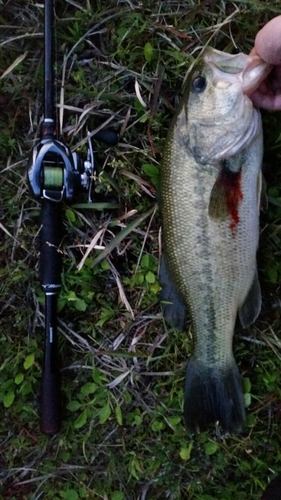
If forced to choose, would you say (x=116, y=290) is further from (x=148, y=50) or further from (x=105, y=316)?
(x=148, y=50)

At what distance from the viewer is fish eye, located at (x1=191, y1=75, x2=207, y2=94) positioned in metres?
1.83

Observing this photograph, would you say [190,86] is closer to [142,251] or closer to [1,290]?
[142,251]

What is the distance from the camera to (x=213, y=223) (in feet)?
6.14

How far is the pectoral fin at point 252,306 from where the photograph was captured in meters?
2.02

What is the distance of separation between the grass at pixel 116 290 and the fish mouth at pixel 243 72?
1.07 feet

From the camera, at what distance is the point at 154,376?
90.3 inches

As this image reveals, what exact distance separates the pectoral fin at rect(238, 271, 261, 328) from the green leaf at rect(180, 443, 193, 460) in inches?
23.3

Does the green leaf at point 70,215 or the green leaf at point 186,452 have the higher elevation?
the green leaf at point 70,215

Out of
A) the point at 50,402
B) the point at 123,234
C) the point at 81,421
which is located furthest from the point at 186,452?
the point at 123,234

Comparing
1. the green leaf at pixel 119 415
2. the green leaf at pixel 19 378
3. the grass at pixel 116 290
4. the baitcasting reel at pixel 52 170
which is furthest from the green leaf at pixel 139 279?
the green leaf at pixel 19 378

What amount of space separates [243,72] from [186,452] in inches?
58.8

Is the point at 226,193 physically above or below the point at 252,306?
above

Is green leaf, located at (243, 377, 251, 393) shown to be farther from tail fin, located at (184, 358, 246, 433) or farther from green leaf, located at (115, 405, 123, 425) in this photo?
green leaf, located at (115, 405, 123, 425)

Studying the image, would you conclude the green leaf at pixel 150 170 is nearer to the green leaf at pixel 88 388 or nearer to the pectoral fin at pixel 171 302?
the pectoral fin at pixel 171 302
